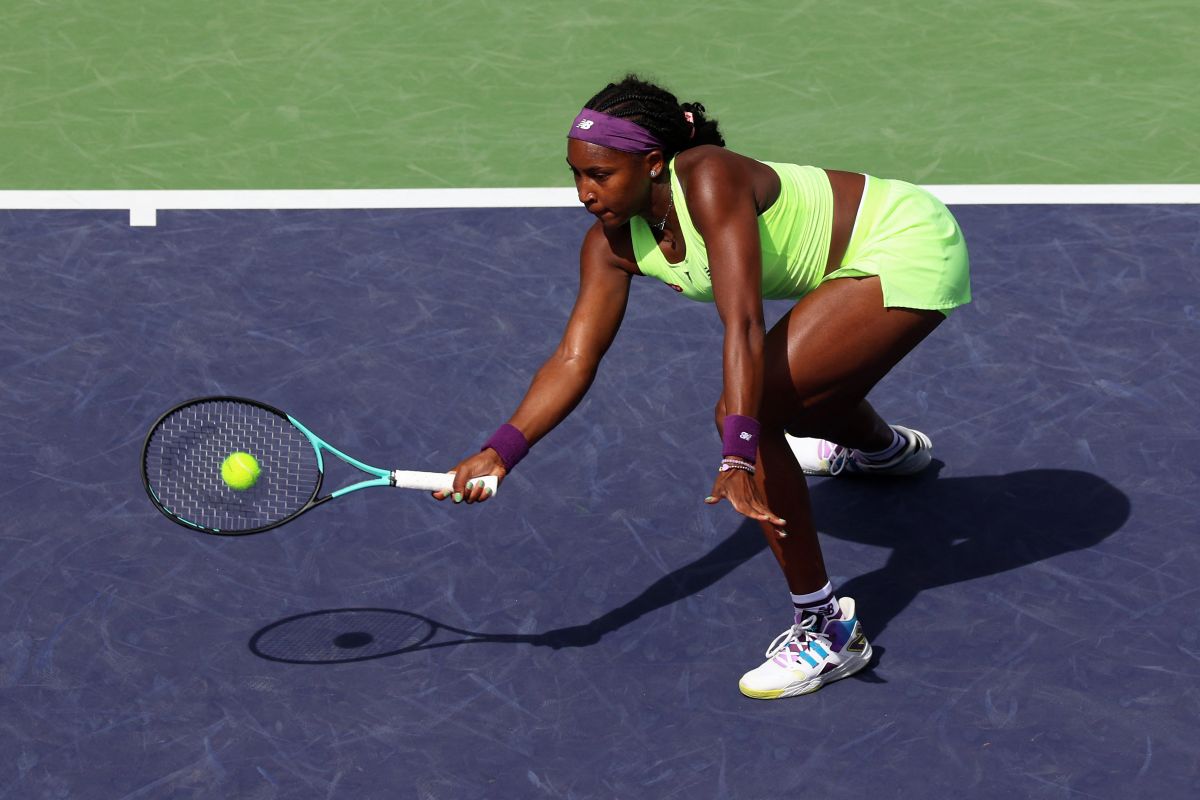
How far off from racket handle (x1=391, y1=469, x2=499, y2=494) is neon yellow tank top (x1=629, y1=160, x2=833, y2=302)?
0.81 meters

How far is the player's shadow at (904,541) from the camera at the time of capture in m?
5.49

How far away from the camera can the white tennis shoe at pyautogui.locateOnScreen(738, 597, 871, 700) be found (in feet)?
17.0

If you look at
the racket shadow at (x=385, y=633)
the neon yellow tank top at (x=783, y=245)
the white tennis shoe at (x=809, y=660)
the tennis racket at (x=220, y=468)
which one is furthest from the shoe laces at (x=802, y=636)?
the tennis racket at (x=220, y=468)

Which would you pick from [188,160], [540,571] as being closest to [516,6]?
[188,160]

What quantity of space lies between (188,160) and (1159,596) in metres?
5.08

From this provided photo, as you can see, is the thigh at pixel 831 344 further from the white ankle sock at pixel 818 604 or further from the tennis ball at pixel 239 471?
the tennis ball at pixel 239 471

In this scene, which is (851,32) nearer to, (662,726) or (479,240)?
(479,240)

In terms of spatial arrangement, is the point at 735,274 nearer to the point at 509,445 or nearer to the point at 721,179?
the point at 721,179

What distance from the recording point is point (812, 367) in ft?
16.6

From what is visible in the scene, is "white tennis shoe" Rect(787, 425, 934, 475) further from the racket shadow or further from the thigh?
the thigh

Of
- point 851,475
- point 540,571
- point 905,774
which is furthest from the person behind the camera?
point 851,475

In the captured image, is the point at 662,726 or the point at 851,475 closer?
the point at 662,726

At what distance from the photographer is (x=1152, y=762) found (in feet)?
16.0

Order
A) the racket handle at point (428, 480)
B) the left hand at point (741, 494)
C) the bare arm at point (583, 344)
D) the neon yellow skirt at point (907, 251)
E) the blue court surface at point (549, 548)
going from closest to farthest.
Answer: the left hand at point (741, 494)
the racket handle at point (428, 480)
the blue court surface at point (549, 548)
the neon yellow skirt at point (907, 251)
the bare arm at point (583, 344)
